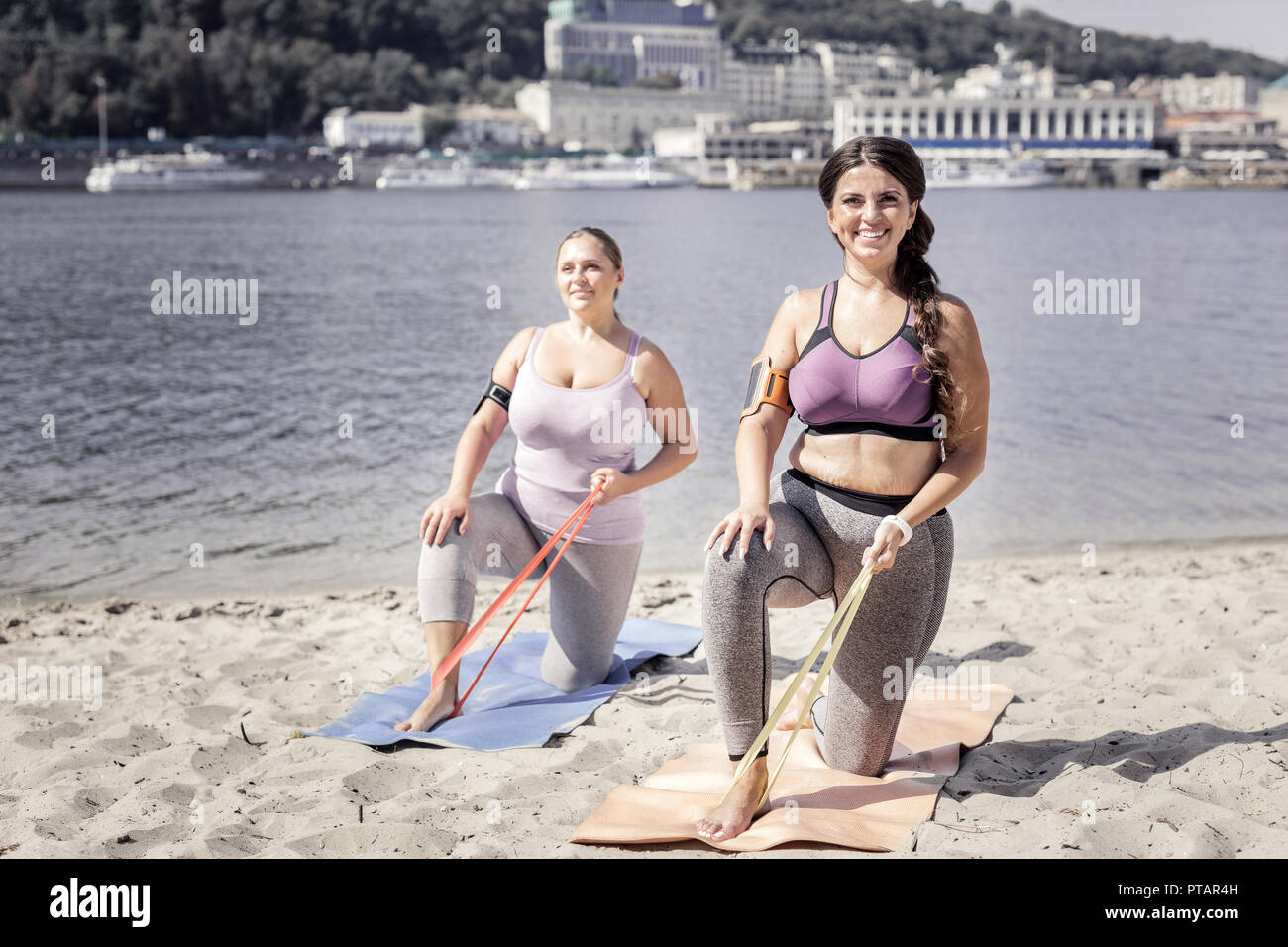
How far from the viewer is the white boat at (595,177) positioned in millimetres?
114550

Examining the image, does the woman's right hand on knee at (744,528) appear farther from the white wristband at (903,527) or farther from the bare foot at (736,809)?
the bare foot at (736,809)

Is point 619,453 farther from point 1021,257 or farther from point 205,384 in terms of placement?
point 1021,257

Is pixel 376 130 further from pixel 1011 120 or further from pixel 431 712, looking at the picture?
pixel 431 712

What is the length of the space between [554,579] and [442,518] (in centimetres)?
55

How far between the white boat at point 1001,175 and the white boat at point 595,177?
24224mm

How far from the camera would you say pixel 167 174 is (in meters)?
98.2

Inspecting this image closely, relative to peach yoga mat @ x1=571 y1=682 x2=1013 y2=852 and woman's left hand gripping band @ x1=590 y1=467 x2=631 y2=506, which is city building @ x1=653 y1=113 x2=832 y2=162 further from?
peach yoga mat @ x1=571 y1=682 x2=1013 y2=852

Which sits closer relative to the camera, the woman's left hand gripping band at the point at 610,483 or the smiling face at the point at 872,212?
the smiling face at the point at 872,212

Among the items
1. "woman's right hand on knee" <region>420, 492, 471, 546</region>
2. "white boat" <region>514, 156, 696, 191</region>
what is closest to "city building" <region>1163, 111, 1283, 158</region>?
"white boat" <region>514, 156, 696, 191</region>

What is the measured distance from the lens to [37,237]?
47.5 m

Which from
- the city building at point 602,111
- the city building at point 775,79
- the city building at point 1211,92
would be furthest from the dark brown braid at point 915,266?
the city building at point 1211,92

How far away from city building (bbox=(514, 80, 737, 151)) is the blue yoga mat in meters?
139

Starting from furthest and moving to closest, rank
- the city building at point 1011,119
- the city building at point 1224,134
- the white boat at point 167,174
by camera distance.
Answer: the city building at point 1011,119 < the city building at point 1224,134 < the white boat at point 167,174

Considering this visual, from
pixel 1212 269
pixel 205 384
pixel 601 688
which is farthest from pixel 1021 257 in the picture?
pixel 601 688
